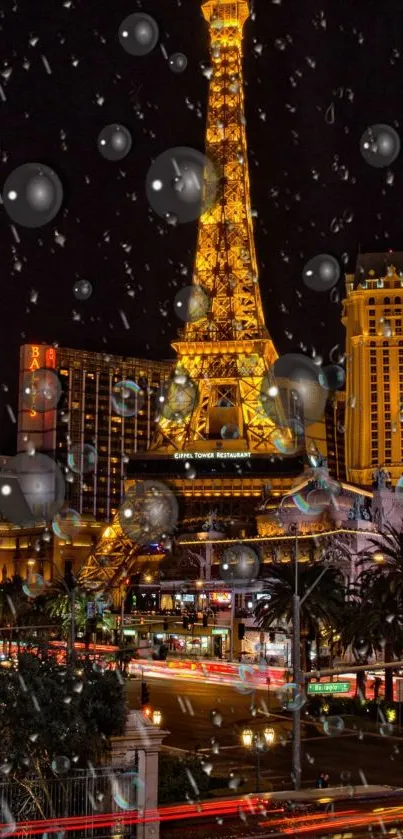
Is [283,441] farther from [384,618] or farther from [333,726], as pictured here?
[333,726]

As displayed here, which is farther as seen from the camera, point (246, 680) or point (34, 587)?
point (34, 587)

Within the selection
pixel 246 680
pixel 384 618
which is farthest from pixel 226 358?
pixel 384 618

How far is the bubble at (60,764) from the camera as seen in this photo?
2442 cm

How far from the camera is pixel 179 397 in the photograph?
130000 mm

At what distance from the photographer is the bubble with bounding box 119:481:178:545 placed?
123 metres

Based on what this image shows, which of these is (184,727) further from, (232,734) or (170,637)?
(170,637)

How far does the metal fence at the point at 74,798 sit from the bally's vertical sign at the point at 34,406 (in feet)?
555

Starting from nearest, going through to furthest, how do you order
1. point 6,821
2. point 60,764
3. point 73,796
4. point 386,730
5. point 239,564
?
point 6,821 → point 60,764 → point 73,796 → point 386,730 → point 239,564

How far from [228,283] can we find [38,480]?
256ft

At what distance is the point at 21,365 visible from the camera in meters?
196

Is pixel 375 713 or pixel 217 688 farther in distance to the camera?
pixel 217 688

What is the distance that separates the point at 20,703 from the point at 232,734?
24536 millimetres

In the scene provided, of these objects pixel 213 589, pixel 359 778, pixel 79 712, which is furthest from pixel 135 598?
pixel 79 712

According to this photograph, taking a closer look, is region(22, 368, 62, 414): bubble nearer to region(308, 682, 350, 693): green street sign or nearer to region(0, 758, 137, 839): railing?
region(308, 682, 350, 693): green street sign
